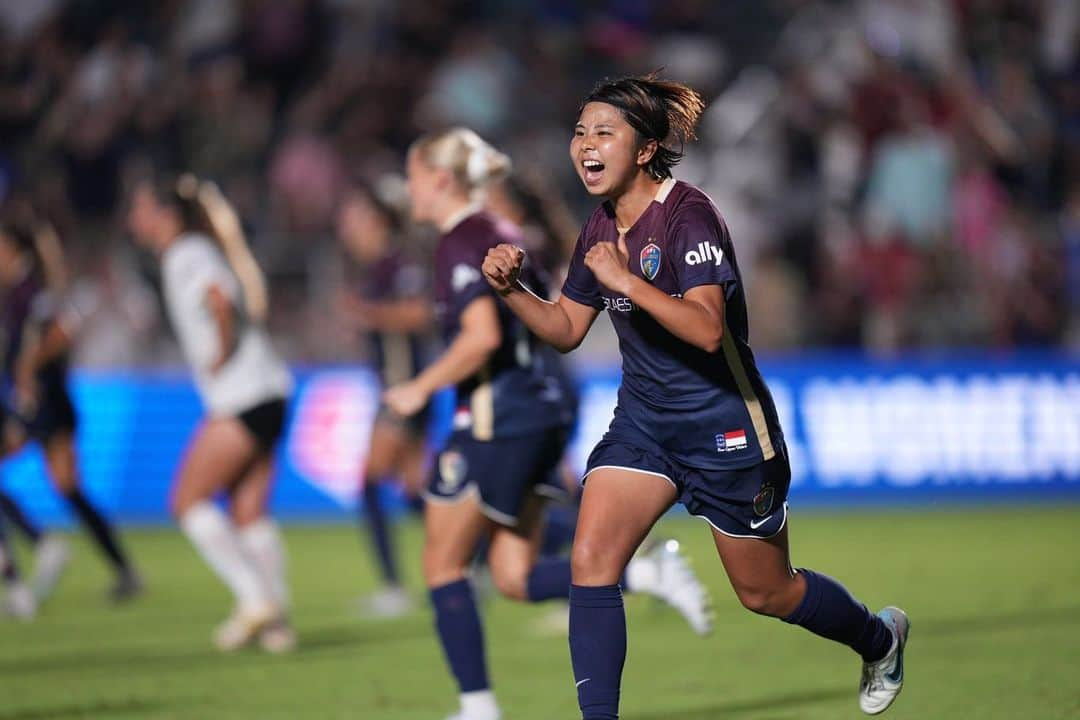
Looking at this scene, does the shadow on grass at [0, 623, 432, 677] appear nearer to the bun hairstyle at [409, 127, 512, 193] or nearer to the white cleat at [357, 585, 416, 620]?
the white cleat at [357, 585, 416, 620]

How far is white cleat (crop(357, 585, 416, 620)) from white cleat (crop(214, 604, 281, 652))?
4.62ft

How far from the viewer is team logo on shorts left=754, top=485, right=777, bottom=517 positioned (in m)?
6.05

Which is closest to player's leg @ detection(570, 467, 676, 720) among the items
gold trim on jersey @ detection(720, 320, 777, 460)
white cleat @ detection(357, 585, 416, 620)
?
gold trim on jersey @ detection(720, 320, 777, 460)

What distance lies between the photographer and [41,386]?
39.5 feet

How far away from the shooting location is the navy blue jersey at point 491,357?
750 cm

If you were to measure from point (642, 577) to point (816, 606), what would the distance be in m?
1.65

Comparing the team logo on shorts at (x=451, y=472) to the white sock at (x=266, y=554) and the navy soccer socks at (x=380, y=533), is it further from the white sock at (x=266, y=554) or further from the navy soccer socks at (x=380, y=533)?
the navy soccer socks at (x=380, y=533)

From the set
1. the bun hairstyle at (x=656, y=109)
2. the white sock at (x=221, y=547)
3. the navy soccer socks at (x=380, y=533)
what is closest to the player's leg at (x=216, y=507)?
the white sock at (x=221, y=547)

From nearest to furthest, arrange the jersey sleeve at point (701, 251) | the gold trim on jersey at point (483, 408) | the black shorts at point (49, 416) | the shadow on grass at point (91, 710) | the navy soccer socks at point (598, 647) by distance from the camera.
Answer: the jersey sleeve at point (701, 251) → the navy soccer socks at point (598, 647) → the gold trim on jersey at point (483, 408) → the shadow on grass at point (91, 710) → the black shorts at point (49, 416)

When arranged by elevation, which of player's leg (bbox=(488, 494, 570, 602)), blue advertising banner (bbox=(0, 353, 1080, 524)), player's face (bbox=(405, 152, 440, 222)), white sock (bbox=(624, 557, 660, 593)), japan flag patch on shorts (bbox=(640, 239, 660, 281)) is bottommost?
Answer: blue advertising banner (bbox=(0, 353, 1080, 524))

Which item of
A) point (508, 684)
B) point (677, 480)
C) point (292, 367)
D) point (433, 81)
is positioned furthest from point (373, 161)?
point (677, 480)

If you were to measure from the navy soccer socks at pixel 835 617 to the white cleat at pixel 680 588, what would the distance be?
1242mm

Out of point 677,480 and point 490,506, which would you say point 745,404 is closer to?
point 677,480

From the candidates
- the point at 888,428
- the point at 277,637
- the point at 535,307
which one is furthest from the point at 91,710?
the point at 888,428
